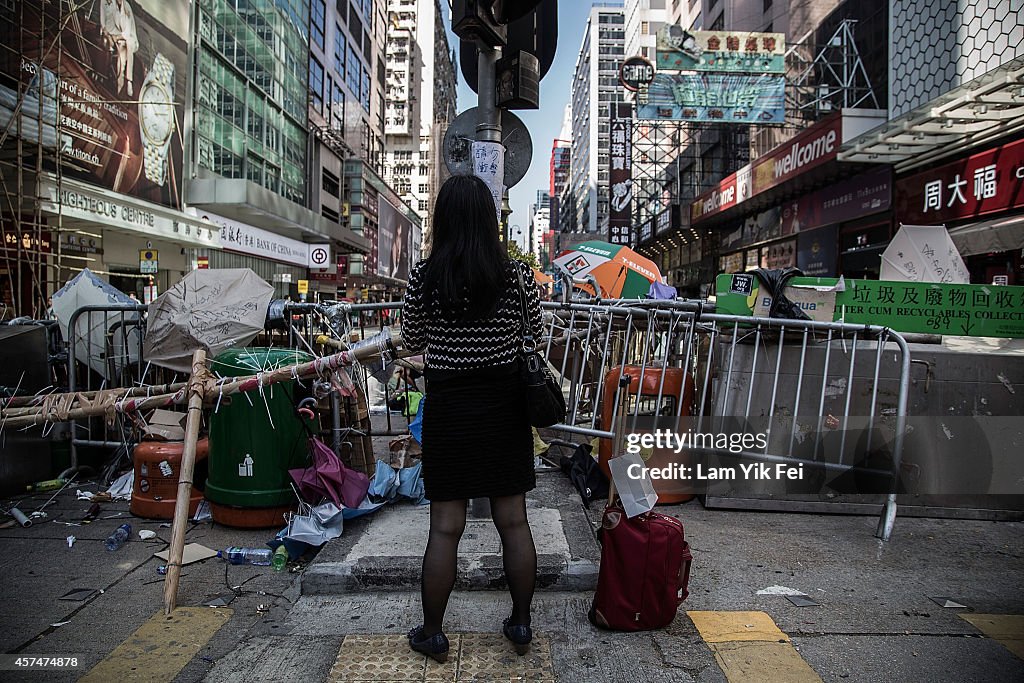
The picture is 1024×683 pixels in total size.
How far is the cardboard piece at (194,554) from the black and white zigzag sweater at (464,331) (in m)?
2.32

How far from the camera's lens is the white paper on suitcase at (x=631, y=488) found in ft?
9.50

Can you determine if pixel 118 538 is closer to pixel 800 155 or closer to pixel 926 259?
pixel 926 259

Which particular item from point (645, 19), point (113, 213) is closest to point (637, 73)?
point (113, 213)

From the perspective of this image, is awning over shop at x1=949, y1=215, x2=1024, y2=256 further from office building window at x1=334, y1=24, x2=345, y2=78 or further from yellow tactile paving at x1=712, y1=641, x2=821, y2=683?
office building window at x1=334, y1=24, x2=345, y2=78

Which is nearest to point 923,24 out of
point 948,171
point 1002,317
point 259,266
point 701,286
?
point 948,171

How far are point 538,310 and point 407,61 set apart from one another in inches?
4138

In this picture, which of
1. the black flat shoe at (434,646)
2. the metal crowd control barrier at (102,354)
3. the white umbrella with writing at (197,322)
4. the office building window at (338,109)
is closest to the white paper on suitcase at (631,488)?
the black flat shoe at (434,646)

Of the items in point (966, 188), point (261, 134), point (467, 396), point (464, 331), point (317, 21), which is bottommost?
point (467, 396)

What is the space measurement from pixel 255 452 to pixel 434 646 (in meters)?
2.20

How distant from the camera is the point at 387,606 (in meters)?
3.28

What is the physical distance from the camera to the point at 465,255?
258 centimetres

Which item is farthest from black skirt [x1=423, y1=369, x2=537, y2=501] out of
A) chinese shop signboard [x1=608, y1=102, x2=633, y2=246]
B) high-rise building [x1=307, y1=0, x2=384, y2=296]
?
high-rise building [x1=307, y1=0, x2=384, y2=296]

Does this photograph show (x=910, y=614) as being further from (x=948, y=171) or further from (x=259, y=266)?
(x=259, y=266)

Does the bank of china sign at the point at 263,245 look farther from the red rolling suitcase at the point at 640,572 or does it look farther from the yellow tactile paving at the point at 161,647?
the red rolling suitcase at the point at 640,572
